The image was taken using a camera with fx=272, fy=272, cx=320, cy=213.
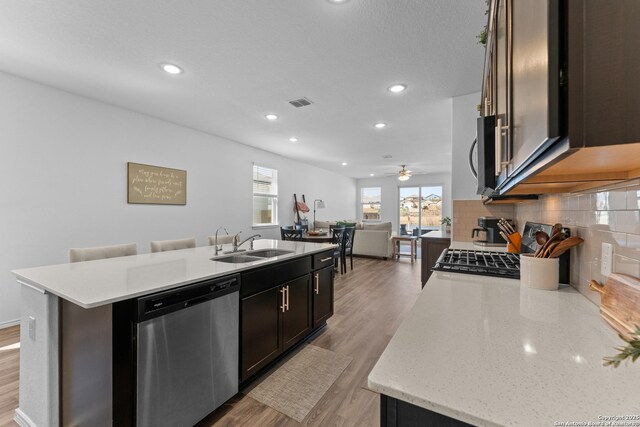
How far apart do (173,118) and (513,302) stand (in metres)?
4.38

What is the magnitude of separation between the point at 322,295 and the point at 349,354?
0.61 m

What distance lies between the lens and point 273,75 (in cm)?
268

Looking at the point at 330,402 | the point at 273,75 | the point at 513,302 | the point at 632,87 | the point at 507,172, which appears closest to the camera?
the point at 632,87

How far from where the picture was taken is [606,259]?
857 millimetres

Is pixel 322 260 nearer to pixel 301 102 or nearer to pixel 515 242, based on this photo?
pixel 515 242

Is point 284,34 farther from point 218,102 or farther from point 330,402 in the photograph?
point 330,402

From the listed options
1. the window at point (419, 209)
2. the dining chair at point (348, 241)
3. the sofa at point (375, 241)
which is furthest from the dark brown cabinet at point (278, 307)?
the window at point (419, 209)

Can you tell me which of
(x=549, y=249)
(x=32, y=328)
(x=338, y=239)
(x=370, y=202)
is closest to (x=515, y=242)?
(x=549, y=249)

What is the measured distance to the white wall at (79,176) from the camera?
2.76 metres

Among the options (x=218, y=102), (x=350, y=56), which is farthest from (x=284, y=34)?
(x=218, y=102)

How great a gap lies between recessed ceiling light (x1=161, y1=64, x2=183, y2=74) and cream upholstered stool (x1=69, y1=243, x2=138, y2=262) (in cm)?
167

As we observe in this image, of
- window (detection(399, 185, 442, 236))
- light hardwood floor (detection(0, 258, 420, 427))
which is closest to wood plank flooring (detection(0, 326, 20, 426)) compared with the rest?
light hardwood floor (detection(0, 258, 420, 427))

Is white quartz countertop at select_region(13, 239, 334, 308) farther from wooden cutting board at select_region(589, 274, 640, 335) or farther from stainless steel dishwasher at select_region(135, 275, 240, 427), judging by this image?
A: wooden cutting board at select_region(589, 274, 640, 335)

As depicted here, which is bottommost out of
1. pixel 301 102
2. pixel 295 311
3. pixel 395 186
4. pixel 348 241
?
pixel 295 311
